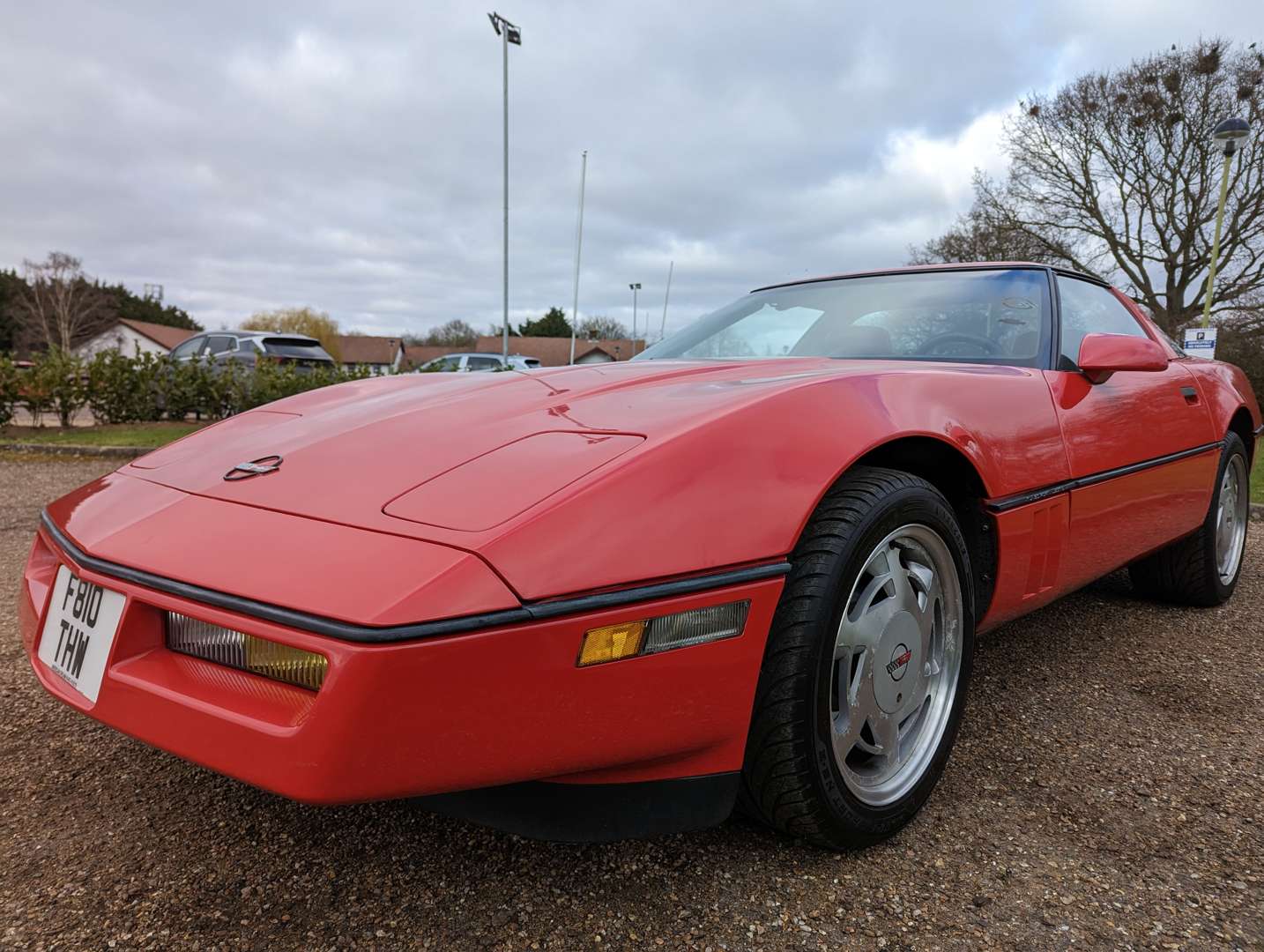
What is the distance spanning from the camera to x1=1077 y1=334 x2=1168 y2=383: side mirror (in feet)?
6.59

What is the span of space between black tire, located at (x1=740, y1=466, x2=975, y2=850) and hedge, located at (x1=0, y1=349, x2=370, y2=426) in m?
9.89

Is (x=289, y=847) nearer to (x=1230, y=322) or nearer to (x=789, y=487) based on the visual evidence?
(x=789, y=487)

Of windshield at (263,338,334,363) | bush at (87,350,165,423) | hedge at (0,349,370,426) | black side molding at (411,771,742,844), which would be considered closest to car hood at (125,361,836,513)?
black side molding at (411,771,742,844)

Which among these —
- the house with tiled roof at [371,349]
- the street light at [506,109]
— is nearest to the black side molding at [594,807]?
the street light at [506,109]

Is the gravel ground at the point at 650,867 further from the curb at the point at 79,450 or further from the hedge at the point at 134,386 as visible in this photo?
the hedge at the point at 134,386

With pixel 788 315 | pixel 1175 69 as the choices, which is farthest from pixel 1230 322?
pixel 788 315

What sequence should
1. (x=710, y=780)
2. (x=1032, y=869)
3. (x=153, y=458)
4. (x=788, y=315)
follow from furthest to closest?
(x=788, y=315) → (x=153, y=458) → (x=1032, y=869) → (x=710, y=780)

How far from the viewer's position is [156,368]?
32.6ft

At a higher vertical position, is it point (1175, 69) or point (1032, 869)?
point (1175, 69)

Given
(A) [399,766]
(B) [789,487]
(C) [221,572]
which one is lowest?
(A) [399,766]

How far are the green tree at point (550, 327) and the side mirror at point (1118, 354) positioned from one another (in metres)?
71.0

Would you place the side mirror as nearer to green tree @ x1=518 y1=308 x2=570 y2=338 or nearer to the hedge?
the hedge

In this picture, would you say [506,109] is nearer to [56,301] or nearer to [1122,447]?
[1122,447]

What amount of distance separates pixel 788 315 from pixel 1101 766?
1521mm
